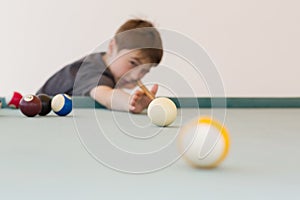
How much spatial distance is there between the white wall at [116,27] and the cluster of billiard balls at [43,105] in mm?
1430

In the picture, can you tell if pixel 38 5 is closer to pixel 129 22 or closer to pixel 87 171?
pixel 129 22

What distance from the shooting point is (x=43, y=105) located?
1.85 meters

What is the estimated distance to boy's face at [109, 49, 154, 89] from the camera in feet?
7.50

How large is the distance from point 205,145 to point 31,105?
1.18m

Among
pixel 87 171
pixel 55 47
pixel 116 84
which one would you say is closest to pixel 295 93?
pixel 116 84

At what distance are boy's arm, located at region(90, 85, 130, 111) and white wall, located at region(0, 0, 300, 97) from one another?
1.06 meters

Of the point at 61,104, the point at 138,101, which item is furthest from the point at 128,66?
the point at 61,104

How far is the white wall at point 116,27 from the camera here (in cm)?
326

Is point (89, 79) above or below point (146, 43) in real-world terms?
below

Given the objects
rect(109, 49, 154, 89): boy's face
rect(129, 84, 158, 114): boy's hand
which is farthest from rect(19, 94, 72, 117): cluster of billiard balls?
rect(109, 49, 154, 89): boy's face

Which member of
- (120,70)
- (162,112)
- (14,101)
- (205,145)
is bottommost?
(14,101)

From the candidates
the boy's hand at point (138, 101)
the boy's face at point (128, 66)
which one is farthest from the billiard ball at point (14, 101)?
the boy's hand at point (138, 101)

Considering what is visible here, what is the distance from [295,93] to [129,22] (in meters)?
1.37

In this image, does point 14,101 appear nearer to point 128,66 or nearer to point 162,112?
point 128,66
